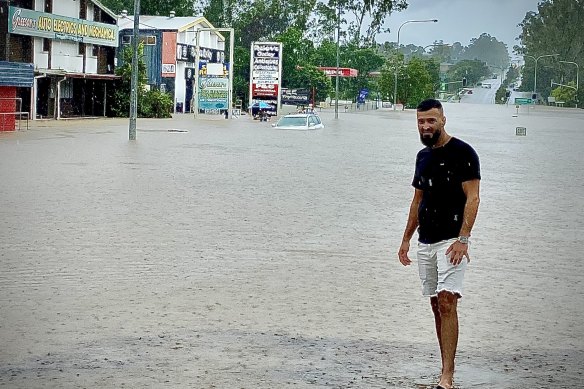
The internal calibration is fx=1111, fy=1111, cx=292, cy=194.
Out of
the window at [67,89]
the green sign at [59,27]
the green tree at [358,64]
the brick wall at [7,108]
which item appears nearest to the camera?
the brick wall at [7,108]

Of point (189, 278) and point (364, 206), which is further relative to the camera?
point (364, 206)

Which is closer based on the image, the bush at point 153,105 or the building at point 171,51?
the bush at point 153,105

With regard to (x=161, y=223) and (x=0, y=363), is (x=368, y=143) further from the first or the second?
(x=0, y=363)

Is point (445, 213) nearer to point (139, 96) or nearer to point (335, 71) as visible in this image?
point (139, 96)

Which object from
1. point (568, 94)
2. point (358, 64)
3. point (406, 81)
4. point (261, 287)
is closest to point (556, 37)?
point (568, 94)

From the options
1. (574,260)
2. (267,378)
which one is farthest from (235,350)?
(574,260)

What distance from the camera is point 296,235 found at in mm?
13852

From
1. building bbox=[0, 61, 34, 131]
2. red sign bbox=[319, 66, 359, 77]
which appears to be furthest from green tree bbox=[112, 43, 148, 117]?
red sign bbox=[319, 66, 359, 77]

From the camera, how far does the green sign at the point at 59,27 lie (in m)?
52.1

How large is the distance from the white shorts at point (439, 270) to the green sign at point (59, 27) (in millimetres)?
47237

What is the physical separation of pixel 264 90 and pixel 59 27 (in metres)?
21.4

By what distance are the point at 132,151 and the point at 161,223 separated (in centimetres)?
1686

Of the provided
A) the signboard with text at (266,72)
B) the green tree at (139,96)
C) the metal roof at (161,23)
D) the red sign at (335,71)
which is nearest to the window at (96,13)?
the green tree at (139,96)

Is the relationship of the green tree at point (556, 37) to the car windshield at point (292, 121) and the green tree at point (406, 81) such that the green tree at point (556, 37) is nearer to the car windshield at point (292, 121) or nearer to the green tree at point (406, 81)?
the green tree at point (406, 81)
